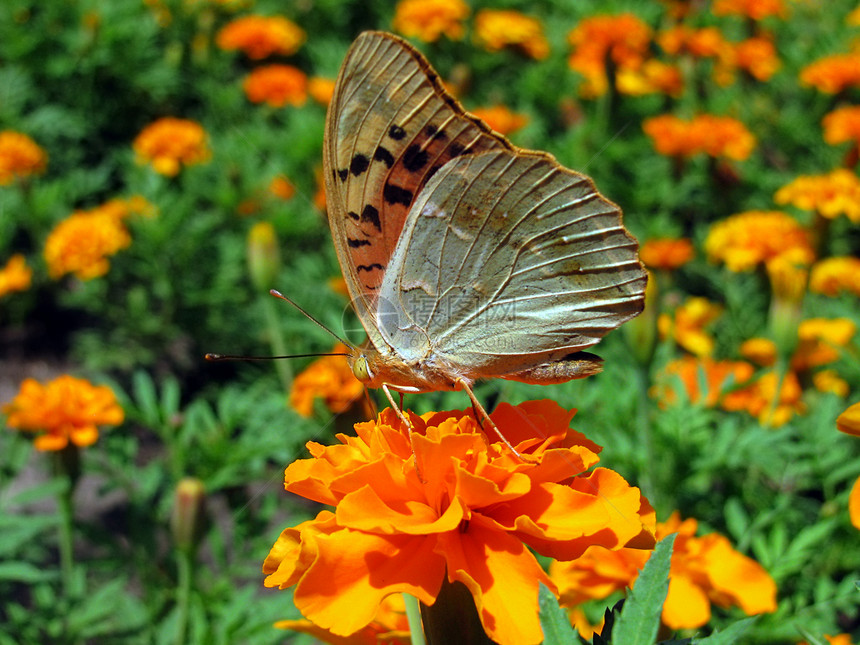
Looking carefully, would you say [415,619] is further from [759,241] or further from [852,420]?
[759,241]

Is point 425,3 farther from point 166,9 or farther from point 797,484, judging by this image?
point 797,484

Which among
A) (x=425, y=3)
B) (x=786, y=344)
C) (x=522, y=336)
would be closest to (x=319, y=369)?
(x=522, y=336)

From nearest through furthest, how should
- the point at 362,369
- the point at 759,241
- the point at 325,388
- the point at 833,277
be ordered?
the point at 362,369
the point at 325,388
the point at 759,241
the point at 833,277

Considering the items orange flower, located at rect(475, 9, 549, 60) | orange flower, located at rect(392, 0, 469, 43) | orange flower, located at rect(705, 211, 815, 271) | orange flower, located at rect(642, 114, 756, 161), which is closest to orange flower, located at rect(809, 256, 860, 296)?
orange flower, located at rect(705, 211, 815, 271)

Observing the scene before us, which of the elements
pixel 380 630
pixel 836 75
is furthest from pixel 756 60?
pixel 380 630

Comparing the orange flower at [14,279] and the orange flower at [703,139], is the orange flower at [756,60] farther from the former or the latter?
the orange flower at [14,279]

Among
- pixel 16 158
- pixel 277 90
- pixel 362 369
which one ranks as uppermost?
pixel 362 369

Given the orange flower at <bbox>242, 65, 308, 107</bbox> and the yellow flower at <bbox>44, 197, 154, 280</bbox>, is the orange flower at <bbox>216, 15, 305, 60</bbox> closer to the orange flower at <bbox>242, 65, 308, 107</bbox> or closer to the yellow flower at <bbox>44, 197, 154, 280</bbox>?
the orange flower at <bbox>242, 65, 308, 107</bbox>
